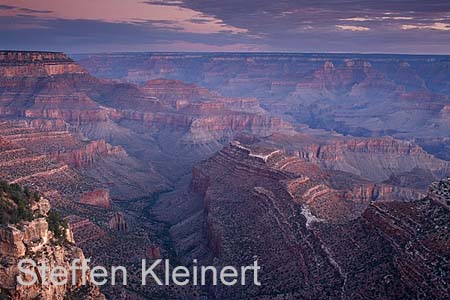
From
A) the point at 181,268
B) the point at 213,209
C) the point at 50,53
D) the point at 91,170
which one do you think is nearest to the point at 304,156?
the point at 91,170

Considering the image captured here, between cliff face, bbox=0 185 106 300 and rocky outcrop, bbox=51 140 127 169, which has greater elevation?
cliff face, bbox=0 185 106 300

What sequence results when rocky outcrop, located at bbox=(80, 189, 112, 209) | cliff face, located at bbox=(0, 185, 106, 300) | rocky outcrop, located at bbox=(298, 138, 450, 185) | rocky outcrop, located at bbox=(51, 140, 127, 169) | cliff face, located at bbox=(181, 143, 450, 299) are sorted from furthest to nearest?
rocky outcrop, located at bbox=(298, 138, 450, 185) < rocky outcrop, located at bbox=(51, 140, 127, 169) < rocky outcrop, located at bbox=(80, 189, 112, 209) < cliff face, located at bbox=(181, 143, 450, 299) < cliff face, located at bbox=(0, 185, 106, 300)

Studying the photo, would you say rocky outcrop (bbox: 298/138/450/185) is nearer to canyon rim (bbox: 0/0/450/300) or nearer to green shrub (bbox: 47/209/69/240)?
canyon rim (bbox: 0/0/450/300)

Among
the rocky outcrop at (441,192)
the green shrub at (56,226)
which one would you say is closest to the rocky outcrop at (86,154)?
the green shrub at (56,226)

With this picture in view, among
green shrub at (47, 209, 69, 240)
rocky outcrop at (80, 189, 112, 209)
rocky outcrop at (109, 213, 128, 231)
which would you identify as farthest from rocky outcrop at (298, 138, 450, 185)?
green shrub at (47, 209, 69, 240)

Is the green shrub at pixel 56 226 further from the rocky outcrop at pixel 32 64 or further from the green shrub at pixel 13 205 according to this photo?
the rocky outcrop at pixel 32 64

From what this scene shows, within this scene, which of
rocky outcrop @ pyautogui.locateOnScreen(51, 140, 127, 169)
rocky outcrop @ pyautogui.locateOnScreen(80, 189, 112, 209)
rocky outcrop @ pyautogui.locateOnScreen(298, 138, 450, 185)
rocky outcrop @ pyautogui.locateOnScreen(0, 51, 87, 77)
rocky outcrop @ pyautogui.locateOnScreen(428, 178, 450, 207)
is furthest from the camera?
rocky outcrop @ pyautogui.locateOnScreen(0, 51, 87, 77)

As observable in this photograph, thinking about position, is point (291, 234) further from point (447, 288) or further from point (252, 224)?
point (447, 288)
